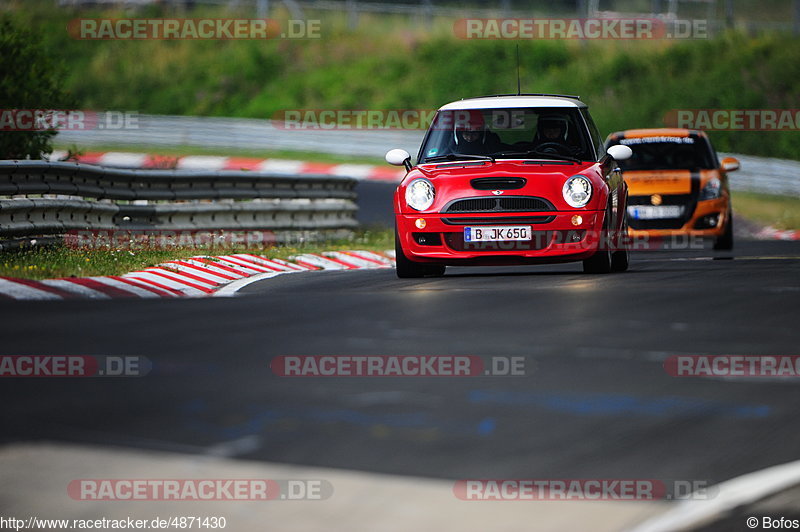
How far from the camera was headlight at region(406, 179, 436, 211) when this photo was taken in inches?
502

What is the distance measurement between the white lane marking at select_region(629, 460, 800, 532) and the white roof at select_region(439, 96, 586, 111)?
28.6 feet

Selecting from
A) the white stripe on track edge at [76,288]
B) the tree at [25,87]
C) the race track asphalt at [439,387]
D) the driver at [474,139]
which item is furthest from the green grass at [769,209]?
the white stripe on track edge at [76,288]

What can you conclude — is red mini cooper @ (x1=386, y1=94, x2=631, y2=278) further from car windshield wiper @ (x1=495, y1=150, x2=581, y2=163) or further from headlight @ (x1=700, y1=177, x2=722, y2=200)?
headlight @ (x1=700, y1=177, x2=722, y2=200)

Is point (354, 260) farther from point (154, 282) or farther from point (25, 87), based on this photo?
point (25, 87)

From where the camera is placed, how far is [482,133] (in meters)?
13.7

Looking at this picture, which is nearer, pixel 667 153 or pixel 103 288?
pixel 103 288

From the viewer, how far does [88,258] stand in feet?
45.7

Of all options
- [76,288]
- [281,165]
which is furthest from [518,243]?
[281,165]

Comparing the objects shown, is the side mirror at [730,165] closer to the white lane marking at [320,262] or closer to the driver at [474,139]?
the white lane marking at [320,262]

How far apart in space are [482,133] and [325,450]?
8547 mm

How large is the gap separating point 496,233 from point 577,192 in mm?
773

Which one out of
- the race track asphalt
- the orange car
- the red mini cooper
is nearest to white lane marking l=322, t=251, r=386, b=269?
the orange car

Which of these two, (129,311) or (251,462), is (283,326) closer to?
(129,311)

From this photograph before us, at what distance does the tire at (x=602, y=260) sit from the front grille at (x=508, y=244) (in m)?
0.55
